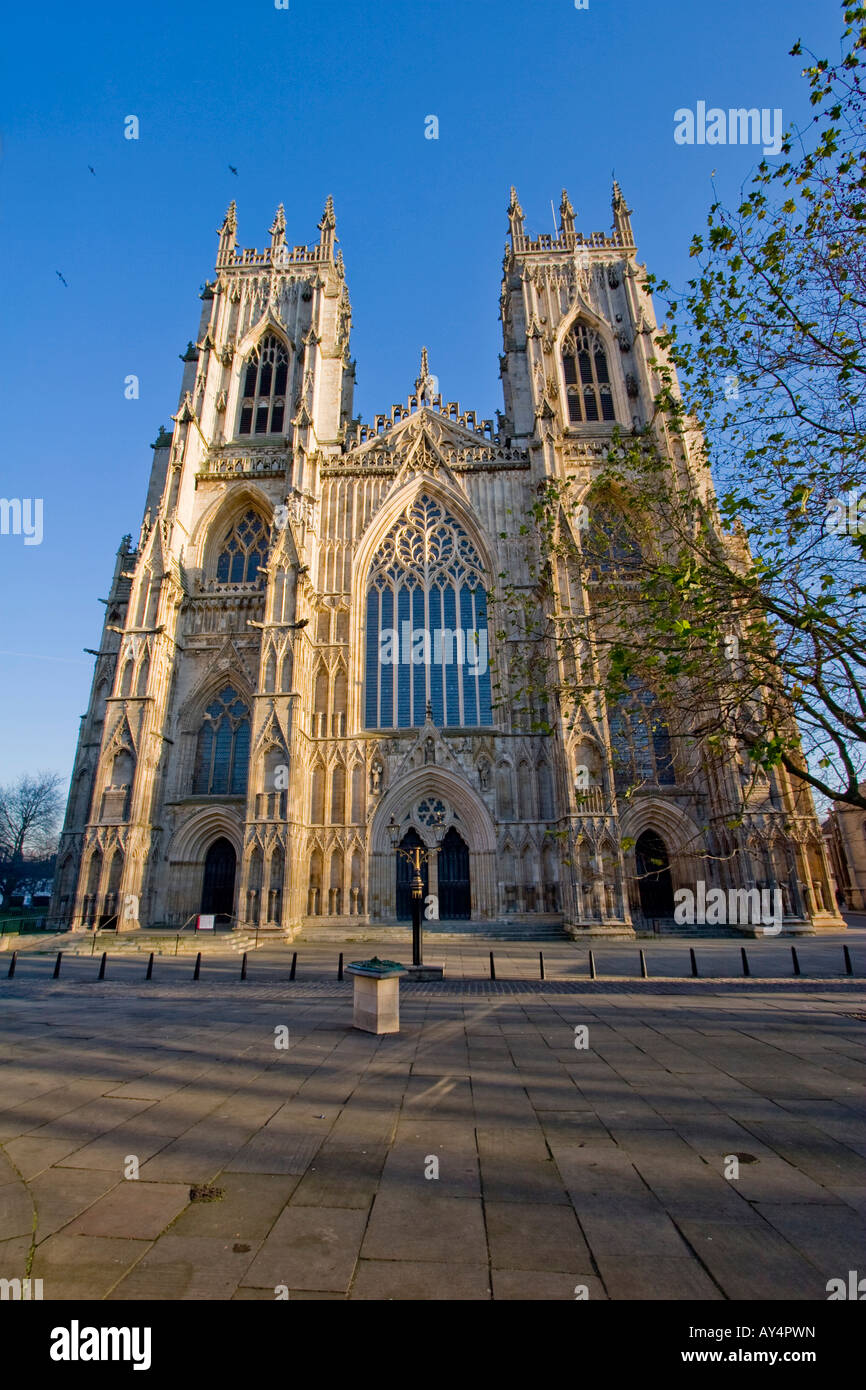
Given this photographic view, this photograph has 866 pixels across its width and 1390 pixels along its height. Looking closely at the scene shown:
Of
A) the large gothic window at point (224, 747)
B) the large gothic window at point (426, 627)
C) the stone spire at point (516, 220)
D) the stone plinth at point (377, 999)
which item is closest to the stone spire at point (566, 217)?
the stone spire at point (516, 220)

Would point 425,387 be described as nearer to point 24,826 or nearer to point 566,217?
point 566,217

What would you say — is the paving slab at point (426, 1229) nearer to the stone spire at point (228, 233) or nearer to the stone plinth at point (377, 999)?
the stone plinth at point (377, 999)

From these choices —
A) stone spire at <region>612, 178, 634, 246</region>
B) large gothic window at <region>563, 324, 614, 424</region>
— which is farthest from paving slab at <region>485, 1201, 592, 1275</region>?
stone spire at <region>612, 178, 634, 246</region>

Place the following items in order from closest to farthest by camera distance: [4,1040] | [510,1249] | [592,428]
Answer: [510,1249] < [4,1040] < [592,428]

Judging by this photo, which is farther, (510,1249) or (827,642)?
(827,642)

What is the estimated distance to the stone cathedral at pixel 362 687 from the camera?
21531 millimetres

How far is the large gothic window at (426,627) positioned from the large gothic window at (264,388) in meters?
9.99

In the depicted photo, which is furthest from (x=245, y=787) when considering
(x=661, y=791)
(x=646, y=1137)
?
(x=646, y=1137)

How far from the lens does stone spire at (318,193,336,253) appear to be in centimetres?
3428

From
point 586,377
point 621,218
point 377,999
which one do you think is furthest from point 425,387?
point 377,999

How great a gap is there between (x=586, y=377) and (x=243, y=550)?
19.8 metres
